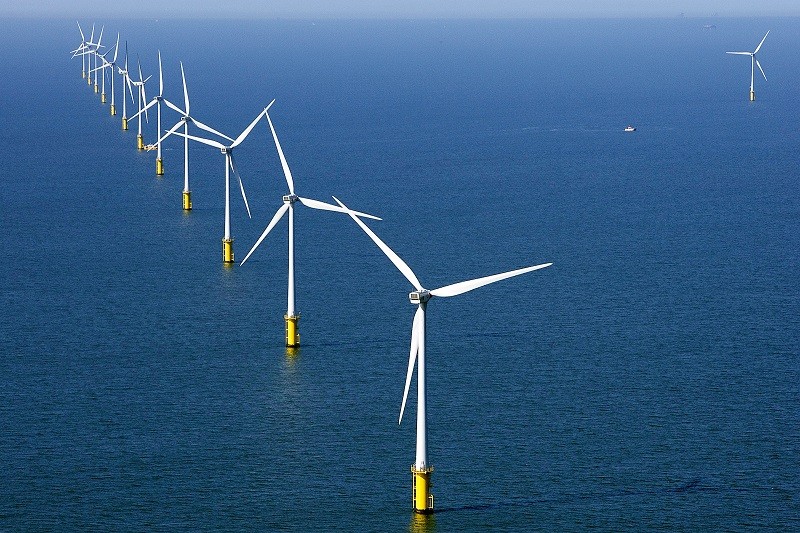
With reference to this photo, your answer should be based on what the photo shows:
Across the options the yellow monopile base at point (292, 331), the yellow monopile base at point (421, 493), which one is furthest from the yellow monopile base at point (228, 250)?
the yellow monopile base at point (421, 493)

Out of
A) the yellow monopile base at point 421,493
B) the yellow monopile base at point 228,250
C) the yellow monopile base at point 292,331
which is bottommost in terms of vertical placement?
the yellow monopile base at point 421,493

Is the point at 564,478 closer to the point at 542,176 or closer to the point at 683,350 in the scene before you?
the point at 683,350

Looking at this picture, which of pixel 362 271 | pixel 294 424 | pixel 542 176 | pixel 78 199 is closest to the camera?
pixel 294 424

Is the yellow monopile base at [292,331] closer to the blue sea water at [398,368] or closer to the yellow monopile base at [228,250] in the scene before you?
the blue sea water at [398,368]

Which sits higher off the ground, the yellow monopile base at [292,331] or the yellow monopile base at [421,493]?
the yellow monopile base at [292,331]

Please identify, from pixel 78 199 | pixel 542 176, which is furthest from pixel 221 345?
pixel 542 176

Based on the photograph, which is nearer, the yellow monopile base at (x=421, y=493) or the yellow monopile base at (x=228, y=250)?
the yellow monopile base at (x=421, y=493)

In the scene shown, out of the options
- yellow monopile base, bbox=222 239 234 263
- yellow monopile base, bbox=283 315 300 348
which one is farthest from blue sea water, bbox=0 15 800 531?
yellow monopile base, bbox=222 239 234 263

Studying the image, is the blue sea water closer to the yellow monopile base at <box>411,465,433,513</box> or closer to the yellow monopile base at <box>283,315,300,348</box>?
the yellow monopile base at <box>411,465,433,513</box>
